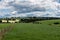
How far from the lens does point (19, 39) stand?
35.8 meters

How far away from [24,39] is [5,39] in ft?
11.8

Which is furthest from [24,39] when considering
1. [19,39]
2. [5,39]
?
[5,39]

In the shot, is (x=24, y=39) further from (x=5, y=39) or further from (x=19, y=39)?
(x=5, y=39)

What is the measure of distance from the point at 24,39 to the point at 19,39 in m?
0.97

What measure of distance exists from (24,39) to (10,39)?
2.57m

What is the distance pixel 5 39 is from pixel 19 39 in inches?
104

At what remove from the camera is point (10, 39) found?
35.7 metres

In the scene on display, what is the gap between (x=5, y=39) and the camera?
114 feet

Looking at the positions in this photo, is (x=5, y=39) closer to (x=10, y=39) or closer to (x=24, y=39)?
(x=10, y=39)

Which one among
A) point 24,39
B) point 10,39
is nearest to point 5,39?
point 10,39

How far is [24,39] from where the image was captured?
36156 mm

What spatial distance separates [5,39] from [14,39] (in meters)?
1.77

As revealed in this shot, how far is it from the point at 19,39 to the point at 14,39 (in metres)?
0.91
